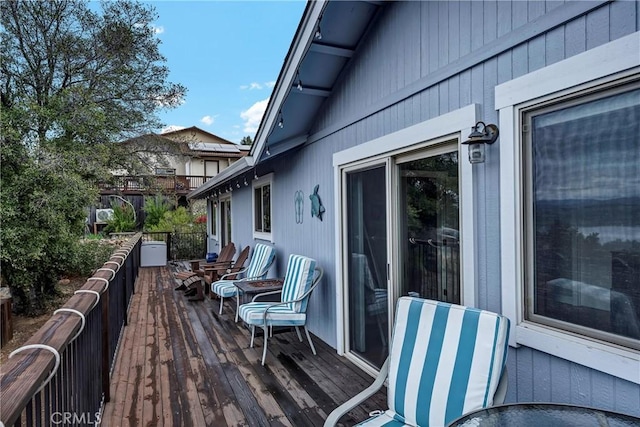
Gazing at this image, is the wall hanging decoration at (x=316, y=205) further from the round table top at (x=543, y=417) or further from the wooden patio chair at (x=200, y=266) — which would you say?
the wooden patio chair at (x=200, y=266)

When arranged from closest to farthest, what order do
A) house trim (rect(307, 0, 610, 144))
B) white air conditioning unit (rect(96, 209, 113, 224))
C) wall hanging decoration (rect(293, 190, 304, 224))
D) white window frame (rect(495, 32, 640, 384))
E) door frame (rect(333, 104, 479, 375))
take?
white window frame (rect(495, 32, 640, 384)), house trim (rect(307, 0, 610, 144)), door frame (rect(333, 104, 479, 375)), wall hanging decoration (rect(293, 190, 304, 224)), white air conditioning unit (rect(96, 209, 113, 224))

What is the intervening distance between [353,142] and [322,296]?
186 cm

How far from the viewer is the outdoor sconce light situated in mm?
2123

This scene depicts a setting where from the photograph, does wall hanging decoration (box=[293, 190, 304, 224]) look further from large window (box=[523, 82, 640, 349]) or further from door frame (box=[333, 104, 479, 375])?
large window (box=[523, 82, 640, 349])

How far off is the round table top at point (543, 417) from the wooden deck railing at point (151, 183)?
11.0 meters

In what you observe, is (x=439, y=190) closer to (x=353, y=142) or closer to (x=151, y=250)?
(x=353, y=142)

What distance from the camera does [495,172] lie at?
2131 millimetres

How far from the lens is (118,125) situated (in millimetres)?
10547

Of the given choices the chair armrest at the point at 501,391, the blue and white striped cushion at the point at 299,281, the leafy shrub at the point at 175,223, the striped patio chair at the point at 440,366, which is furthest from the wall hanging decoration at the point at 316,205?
the leafy shrub at the point at 175,223

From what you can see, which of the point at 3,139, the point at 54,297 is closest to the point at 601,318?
the point at 3,139

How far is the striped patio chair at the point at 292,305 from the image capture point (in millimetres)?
3885

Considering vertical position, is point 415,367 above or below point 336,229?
below

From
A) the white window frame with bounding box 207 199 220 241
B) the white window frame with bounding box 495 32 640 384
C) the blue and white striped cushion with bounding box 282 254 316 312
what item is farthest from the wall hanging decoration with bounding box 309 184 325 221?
the white window frame with bounding box 207 199 220 241

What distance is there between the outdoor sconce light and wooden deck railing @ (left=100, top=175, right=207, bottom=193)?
1047cm
